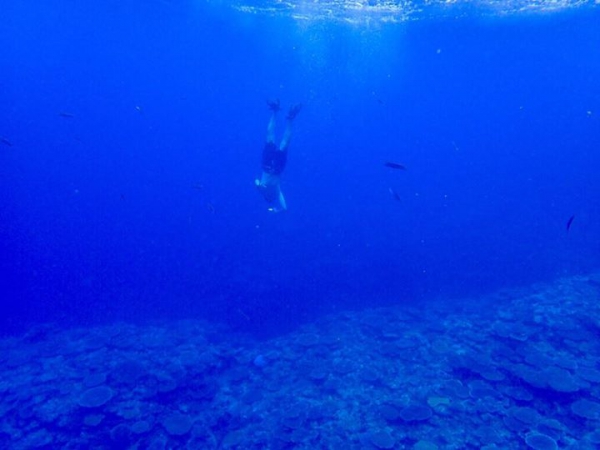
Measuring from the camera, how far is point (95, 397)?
28.8 feet

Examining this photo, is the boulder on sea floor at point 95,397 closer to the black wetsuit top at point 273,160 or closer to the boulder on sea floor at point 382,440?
the boulder on sea floor at point 382,440

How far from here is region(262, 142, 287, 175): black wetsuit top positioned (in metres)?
13.8

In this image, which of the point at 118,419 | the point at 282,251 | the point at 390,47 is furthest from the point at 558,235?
the point at 390,47

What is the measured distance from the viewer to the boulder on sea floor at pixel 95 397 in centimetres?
858

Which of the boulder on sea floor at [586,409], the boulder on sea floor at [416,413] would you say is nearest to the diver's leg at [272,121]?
the boulder on sea floor at [416,413]

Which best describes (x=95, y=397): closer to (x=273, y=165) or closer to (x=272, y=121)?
(x=273, y=165)

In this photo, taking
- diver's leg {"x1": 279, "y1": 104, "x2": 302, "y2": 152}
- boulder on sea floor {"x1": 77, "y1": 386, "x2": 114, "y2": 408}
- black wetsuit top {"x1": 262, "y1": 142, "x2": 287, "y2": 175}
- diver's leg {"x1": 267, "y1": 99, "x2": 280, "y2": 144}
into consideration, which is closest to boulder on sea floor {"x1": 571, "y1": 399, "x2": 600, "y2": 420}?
boulder on sea floor {"x1": 77, "y1": 386, "x2": 114, "y2": 408}

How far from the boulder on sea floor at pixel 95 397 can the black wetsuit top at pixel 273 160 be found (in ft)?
28.8

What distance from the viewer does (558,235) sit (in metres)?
22.3

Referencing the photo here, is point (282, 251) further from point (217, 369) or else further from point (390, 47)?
point (390, 47)

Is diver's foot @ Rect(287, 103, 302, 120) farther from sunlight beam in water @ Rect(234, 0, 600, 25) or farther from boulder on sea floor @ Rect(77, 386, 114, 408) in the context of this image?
sunlight beam in water @ Rect(234, 0, 600, 25)

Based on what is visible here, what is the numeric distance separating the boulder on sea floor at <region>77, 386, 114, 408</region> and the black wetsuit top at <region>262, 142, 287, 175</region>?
28.8ft

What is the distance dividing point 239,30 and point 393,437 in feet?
166

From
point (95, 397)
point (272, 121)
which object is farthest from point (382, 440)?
point (272, 121)
